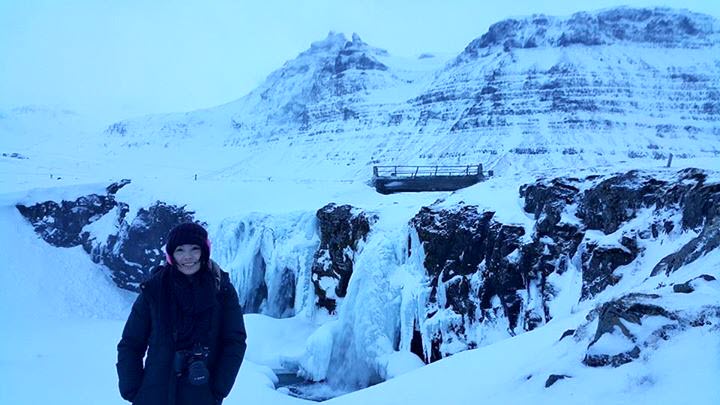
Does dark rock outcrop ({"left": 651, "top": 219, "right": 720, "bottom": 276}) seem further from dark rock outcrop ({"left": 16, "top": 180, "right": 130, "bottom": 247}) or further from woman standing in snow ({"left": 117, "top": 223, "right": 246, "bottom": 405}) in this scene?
dark rock outcrop ({"left": 16, "top": 180, "right": 130, "bottom": 247})

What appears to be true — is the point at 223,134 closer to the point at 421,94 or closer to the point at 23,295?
the point at 421,94

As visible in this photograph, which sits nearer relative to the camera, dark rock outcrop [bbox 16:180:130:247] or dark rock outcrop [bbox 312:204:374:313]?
dark rock outcrop [bbox 312:204:374:313]

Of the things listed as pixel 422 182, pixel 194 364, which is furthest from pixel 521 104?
pixel 194 364

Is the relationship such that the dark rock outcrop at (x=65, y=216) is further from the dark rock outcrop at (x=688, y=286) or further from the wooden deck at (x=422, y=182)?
the dark rock outcrop at (x=688, y=286)

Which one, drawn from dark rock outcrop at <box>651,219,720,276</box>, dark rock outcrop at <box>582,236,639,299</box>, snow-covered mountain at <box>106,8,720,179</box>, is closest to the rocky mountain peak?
snow-covered mountain at <box>106,8,720,179</box>

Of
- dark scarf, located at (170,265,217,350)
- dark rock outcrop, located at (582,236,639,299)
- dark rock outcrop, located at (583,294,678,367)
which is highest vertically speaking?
dark scarf, located at (170,265,217,350)

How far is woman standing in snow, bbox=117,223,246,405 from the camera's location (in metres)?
3.10

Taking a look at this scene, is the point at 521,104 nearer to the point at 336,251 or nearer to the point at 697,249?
A: the point at 336,251

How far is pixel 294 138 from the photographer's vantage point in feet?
203

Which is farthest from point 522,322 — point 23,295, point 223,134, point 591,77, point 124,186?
point 223,134

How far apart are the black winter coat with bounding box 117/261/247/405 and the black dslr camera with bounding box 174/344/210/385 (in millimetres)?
56

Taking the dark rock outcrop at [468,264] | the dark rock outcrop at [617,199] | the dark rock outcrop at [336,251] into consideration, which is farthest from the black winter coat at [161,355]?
the dark rock outcrop at [336,251]

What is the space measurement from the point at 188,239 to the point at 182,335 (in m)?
0.61

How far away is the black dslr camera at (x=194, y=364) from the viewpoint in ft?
9.99
